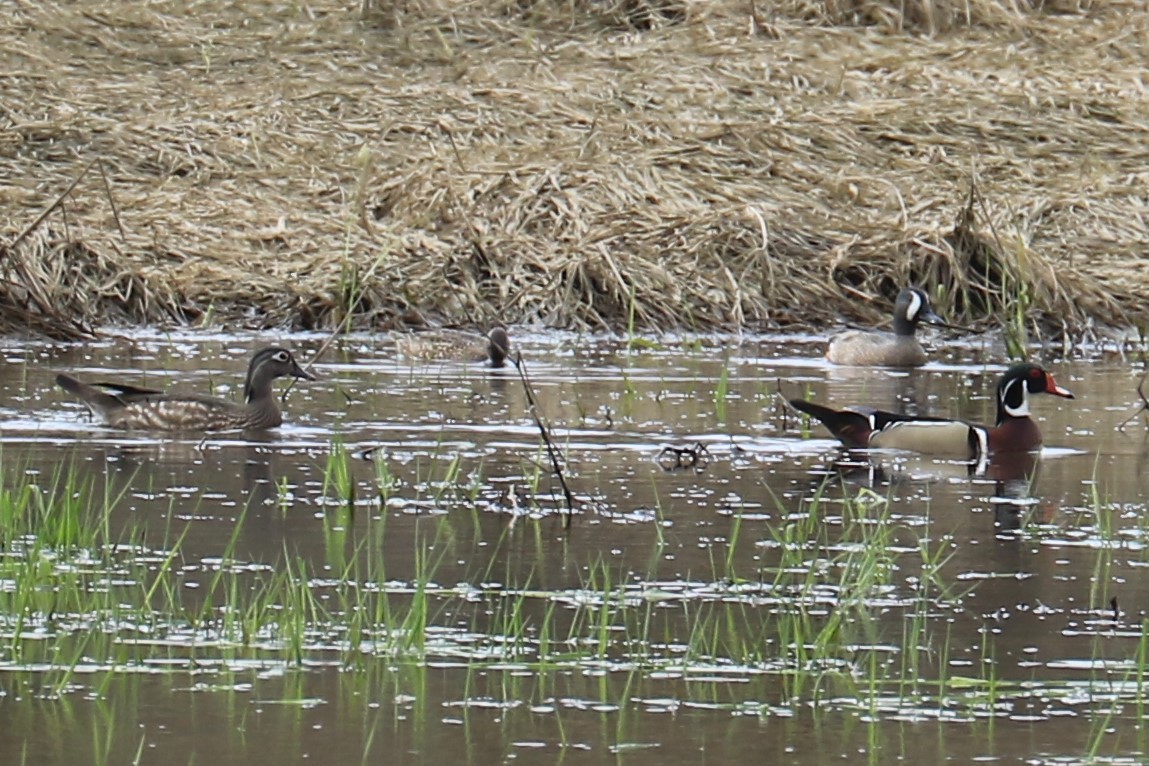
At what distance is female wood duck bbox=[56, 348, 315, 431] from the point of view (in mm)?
11234

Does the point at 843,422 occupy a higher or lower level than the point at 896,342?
lower

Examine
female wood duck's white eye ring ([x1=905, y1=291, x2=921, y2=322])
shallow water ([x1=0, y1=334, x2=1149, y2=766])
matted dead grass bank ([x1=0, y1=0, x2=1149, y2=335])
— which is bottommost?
shallow water ([x1=0, y1=334, x2=1149, y2=766])

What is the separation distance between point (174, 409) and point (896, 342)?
5661mm

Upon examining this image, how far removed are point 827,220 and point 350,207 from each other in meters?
3.40

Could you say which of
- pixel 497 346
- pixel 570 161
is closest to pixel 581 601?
pixel 497 346

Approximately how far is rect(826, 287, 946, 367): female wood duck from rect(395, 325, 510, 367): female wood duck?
6.63 ft

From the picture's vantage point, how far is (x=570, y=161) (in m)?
18.9

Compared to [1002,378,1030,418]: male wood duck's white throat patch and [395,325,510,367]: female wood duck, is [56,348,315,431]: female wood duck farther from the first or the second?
[1002,378,1030,418]: male wood duck's white throat patch

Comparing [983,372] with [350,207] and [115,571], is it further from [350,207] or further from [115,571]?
[115,571]

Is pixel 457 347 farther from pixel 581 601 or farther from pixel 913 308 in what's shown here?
pixel 581 601

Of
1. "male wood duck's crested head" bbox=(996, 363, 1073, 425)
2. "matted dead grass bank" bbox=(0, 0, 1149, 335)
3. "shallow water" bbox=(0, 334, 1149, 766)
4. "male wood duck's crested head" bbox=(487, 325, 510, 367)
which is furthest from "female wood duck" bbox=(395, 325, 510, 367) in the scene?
"male wood duck's crested head" bbox=(996, 363, 1073, 425)

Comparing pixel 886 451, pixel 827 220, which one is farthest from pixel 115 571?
pixel 827 220

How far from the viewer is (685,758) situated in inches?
212

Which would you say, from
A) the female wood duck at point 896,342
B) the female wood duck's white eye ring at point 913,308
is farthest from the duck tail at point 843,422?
the female wood duck's white eye ring at point 913,308
